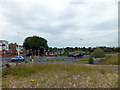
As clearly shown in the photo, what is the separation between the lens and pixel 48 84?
14.9 feet

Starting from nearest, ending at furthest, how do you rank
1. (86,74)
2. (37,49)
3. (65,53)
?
(86,74) < (65,53) < (37,49)

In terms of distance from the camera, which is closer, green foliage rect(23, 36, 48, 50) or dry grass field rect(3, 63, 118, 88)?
dry grass field rect(3, 63, 118, 88)

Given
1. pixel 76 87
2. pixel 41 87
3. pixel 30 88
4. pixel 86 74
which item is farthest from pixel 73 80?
pixel 30 88

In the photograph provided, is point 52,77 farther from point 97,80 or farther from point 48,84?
point 97,80

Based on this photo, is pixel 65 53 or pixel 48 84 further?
pixel 65 53

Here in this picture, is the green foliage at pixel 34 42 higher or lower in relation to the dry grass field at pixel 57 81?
higher

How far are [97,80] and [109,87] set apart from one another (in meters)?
0.65

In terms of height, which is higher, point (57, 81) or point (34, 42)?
point (34, 42)

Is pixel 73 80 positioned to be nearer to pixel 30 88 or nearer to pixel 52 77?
pixel 52 77

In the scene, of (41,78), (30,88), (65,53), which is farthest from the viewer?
(65,53)

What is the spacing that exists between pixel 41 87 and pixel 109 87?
3250 mm

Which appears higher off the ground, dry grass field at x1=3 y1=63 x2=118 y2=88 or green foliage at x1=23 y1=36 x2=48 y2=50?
green foliage at x1=23 y1=36 x2=48 y2=50

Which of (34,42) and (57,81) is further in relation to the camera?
(34,42)

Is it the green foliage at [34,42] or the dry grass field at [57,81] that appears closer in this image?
the dry grass field at [57,81]
